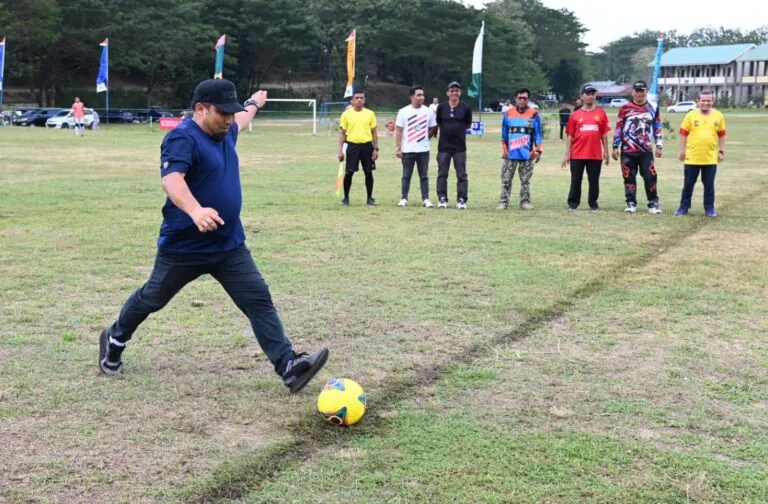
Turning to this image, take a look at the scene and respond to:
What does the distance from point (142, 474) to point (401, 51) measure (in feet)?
249

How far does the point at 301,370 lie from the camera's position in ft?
15.6

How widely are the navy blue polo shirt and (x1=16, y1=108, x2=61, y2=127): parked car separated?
1728 inches

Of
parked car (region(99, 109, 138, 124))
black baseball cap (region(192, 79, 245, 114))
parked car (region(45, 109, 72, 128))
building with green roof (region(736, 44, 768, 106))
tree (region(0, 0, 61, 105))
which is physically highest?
building with green roof (region(736, 44, 768, 106))

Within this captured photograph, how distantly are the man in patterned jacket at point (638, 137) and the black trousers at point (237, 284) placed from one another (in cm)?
843

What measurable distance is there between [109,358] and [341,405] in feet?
5.40

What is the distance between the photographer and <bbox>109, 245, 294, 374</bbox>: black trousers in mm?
4820

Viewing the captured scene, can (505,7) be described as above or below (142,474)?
above

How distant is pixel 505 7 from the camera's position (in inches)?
4267

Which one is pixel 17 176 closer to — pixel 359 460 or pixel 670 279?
pixel 670 279

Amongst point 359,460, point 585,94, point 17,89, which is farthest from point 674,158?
point 17,89

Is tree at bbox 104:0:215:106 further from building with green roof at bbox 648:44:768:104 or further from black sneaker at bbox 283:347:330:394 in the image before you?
building with green roof at bbox 648:44:768:104

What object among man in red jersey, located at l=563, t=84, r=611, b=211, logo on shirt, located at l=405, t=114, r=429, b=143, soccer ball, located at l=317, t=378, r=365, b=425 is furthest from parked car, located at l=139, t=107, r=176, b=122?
soccer ball, located at l=317, t=378, r=365, b=425

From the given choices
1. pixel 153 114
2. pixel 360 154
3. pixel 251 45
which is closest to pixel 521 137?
pixel 360 154

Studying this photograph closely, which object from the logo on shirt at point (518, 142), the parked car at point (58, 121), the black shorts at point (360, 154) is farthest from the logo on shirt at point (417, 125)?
the parked car at point (58, 121)
